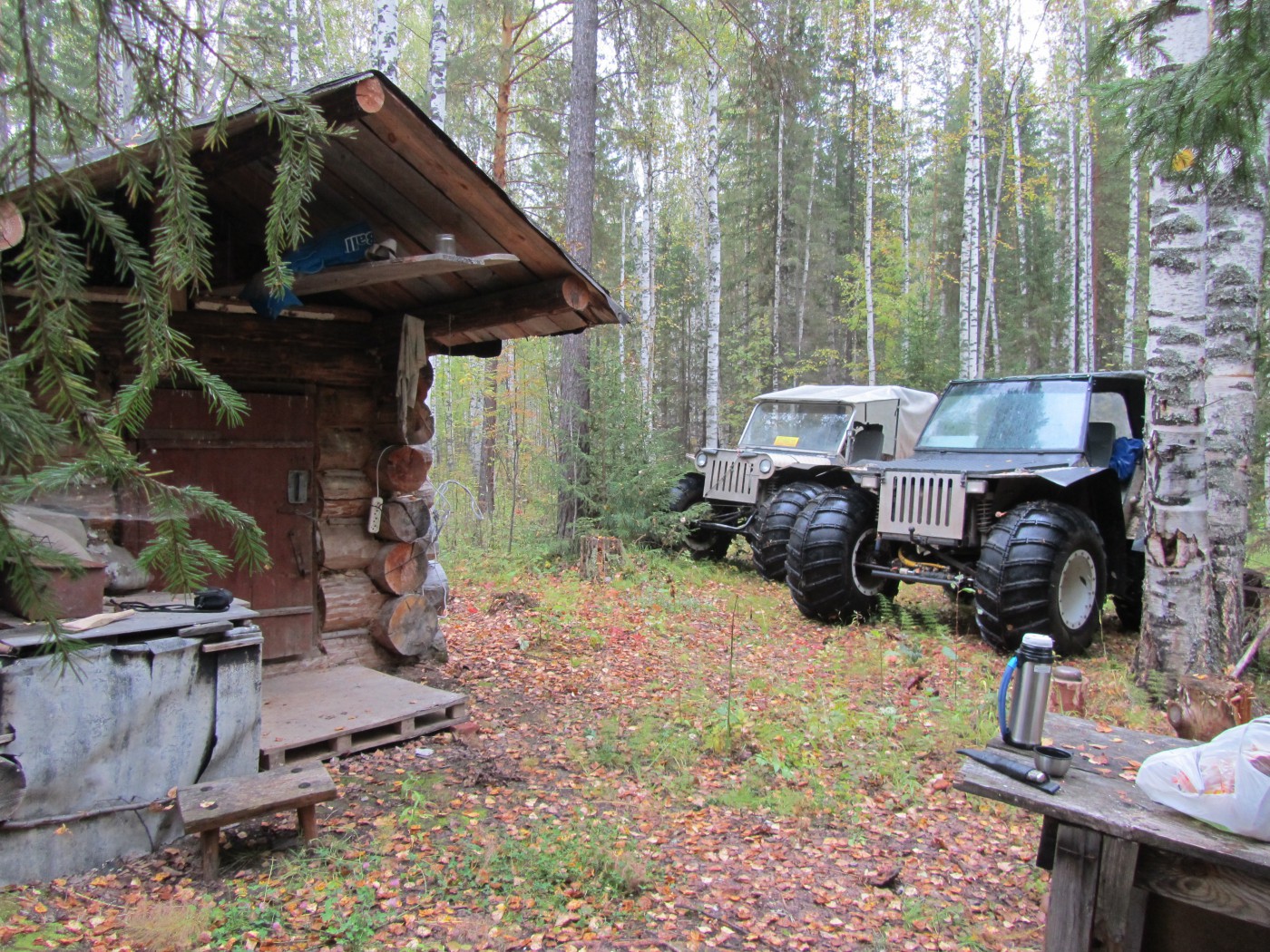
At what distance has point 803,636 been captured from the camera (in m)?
7.20

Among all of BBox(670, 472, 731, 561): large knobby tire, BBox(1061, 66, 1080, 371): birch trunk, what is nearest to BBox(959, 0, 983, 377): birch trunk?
BBox(1061, 66, 1080, 371): birch trunk

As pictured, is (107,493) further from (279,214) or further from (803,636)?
(803,636)

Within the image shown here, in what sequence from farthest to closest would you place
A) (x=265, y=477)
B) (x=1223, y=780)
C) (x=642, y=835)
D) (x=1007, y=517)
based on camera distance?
(x=1007, y=517) < (x=265, y=477) < (x=642, y=835) < (x=1223, y=780)

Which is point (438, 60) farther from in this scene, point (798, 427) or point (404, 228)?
point (404, 228)

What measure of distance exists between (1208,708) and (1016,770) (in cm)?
265

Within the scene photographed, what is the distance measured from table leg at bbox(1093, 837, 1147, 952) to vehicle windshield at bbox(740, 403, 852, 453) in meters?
7.64

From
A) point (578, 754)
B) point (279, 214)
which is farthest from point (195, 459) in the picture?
point (279, 214)

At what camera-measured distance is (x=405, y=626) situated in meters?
5.71

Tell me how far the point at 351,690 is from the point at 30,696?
1.99 metres

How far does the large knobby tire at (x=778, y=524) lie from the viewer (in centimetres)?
856

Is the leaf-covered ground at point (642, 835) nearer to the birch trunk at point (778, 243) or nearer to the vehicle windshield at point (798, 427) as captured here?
the vehicle windshield at point (798, 427)

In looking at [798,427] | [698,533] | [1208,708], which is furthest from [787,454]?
[1208,708]

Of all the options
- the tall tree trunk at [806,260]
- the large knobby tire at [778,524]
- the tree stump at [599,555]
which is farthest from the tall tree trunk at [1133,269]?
the tree stump at [599,555]

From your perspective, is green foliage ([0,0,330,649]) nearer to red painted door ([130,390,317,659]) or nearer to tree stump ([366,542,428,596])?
red painted door ([130,390,317,659])
